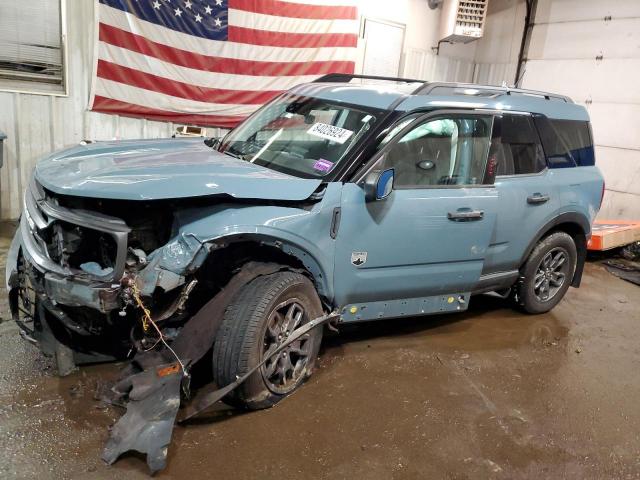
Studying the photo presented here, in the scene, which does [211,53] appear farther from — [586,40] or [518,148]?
[586,40]

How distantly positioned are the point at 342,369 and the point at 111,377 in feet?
4.69

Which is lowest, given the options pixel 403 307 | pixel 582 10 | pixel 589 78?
pixel 403 307

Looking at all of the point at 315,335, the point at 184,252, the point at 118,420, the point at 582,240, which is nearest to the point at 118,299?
the point at 184,252

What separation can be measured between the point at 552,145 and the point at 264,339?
290 cm

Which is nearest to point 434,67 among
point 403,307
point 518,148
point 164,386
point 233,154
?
point 518,148

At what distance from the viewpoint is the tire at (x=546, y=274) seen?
4.34m

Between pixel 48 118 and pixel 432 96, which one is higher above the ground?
pixel 432 96

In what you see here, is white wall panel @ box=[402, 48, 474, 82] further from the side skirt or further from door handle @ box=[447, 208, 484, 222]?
the side skirt

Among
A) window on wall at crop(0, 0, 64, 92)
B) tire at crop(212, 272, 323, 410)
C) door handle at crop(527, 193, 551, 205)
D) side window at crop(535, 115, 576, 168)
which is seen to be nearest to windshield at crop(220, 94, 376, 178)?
tire at crop(212, 272, 323, 410)

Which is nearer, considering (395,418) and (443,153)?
(395,418)

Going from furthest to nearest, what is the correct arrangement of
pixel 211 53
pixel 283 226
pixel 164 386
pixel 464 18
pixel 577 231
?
pixel 464 18 < pixel 211 53 < pixel 577 231 < pixel 283 226 < pixel 164 386

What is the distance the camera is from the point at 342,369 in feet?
11.3

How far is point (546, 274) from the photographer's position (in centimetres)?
453

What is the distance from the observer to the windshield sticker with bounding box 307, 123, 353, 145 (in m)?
3.33
